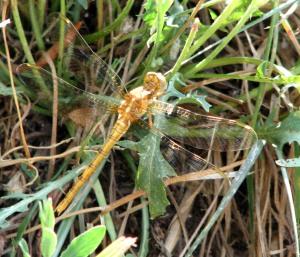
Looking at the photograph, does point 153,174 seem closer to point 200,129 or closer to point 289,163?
point 200,129

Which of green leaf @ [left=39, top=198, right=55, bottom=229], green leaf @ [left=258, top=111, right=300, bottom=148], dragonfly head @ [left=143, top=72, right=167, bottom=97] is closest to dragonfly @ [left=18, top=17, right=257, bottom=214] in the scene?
dragonfly head @ [left=143, top=72, right=167, bottom=97]

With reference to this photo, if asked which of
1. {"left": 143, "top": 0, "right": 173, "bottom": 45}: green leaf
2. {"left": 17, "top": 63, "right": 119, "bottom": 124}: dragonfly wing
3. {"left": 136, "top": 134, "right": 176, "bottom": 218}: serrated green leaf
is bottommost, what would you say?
{"left": 136, "top": 134, "right": 176, "bottom": 218}: serrated green leaf

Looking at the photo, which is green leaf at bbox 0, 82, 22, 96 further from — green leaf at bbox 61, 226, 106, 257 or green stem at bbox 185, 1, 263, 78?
green leaf at bbox 61, 226, 106, 257

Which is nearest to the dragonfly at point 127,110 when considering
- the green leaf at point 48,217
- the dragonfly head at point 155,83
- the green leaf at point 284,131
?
the dragonfly head at point 155,83

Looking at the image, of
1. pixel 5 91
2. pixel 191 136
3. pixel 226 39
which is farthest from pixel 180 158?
pixel 5 91

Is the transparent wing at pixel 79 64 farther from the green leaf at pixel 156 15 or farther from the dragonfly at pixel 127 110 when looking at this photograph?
the green leaf at pixel 156 15

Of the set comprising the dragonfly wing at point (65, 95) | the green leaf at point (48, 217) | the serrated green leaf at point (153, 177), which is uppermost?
the dragonfly wing at point (65, 95)

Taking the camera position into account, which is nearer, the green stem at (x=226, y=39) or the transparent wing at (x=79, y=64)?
the green stem at (x=226, y=39)

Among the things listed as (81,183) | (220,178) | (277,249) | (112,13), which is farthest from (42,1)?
(277,249)
